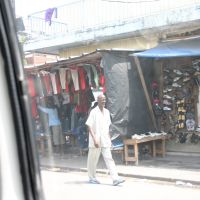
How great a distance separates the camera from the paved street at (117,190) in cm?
747

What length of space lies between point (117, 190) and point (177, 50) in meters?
3.55

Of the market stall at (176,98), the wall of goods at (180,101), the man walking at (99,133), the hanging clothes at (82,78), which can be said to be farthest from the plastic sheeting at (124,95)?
the man walking at (99,133)

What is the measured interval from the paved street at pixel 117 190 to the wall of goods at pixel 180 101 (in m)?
2.65

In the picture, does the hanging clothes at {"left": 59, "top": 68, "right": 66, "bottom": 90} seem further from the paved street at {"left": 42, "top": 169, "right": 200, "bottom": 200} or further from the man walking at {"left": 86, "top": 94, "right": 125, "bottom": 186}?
the man walking at {"left": 86, "top": 94, "right": 125, "bottom": 186}

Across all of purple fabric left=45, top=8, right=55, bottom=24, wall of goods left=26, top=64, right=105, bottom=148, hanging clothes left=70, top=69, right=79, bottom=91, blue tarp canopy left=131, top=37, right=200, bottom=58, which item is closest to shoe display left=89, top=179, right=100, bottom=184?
blue tarp canopy left=131, top=37, right=200, bottom=58

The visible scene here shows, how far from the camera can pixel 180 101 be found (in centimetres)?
1143

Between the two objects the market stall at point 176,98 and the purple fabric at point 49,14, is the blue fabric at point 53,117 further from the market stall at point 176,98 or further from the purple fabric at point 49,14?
the purple fabric at point 49,14

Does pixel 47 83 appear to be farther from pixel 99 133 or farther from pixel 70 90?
pixel 99 133

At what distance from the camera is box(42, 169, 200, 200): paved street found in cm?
747

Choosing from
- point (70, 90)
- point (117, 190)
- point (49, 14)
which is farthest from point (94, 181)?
point (49, 14)

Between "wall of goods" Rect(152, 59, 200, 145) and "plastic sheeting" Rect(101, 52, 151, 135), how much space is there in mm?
646

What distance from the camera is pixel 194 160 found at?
1075 centimetres

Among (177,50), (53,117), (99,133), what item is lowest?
(53,117)

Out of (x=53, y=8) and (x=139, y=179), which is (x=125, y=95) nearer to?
(x=139, y=179)
